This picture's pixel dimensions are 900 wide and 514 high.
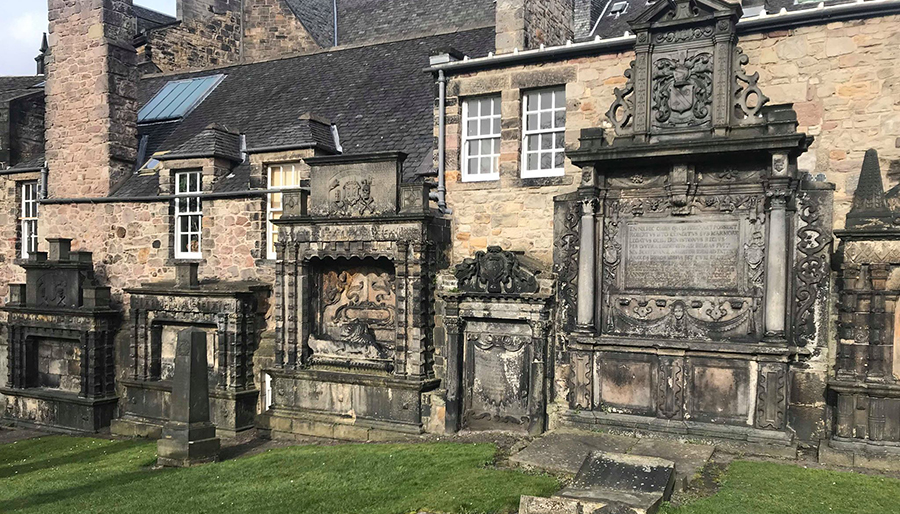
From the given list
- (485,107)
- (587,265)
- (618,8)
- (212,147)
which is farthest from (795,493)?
(618,8)

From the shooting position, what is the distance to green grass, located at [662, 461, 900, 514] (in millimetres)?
7496

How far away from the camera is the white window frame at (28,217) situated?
1872 cm

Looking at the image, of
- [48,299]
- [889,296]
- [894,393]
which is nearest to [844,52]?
[889,296]

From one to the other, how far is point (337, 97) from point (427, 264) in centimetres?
662

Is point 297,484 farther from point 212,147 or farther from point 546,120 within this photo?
point 212,147

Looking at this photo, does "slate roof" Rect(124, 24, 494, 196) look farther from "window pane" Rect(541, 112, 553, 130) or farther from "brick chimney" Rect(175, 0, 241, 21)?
"brick chimney" Rect(175, 0, 241, 21)

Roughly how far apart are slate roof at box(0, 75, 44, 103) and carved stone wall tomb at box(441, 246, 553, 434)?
14.8 metres

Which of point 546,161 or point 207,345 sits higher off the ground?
point 546,161

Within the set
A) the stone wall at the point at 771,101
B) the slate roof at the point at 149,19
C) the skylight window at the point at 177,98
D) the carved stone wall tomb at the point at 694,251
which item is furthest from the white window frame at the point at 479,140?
the slate roof at the point at 149,19

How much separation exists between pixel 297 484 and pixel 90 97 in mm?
12373

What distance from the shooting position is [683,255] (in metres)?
10.5


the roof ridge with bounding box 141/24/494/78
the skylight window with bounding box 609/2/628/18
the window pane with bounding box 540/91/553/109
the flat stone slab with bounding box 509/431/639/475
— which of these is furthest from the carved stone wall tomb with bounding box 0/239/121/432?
the skylight window with bounding box 609/2/628/18

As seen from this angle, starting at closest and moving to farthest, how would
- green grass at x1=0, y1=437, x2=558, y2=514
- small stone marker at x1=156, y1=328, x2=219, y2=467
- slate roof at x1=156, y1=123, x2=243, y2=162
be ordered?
1. green grass at x1=0, y1=437, x2=558, y2=514
2. small stone marker at x1=156, y1=328, x2=219, y2=467
3. slate roof at x1=156, y1=123, x2=243, y2=162

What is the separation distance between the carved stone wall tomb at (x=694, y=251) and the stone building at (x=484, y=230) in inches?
1.5
